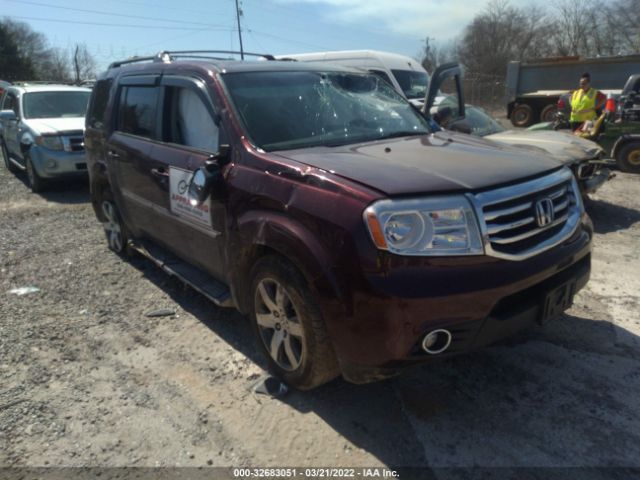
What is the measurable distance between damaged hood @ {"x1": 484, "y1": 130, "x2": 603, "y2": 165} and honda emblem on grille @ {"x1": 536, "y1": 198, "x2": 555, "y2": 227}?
355 centimetres

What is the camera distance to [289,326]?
2848 millimetres

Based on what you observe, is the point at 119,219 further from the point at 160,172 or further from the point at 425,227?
the point at 425,227

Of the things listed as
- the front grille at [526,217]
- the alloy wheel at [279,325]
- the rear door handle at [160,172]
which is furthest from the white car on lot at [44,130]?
the front grille at [526,217]

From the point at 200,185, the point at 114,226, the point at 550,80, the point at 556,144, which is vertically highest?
the point at 550,80

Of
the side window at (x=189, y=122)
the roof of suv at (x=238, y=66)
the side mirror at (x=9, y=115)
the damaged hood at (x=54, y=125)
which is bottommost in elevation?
the damaged hood at (x=54, y=125)

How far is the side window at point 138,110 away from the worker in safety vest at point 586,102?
937cm

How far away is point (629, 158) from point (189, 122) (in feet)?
29.2

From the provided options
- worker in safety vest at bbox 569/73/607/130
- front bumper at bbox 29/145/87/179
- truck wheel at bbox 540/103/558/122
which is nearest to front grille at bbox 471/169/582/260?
front bumper at bbox 29/145/87/179

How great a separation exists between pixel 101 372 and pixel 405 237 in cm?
233

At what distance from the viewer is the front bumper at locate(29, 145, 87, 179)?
28.1ft

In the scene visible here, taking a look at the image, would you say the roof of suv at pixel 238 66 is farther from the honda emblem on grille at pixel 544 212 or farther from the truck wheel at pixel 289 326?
the honda emblem on grille at pixel 544 212

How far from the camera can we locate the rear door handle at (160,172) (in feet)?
12.5

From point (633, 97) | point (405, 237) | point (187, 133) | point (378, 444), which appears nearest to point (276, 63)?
point (187, 133)

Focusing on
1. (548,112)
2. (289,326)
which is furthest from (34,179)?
(548,112)
